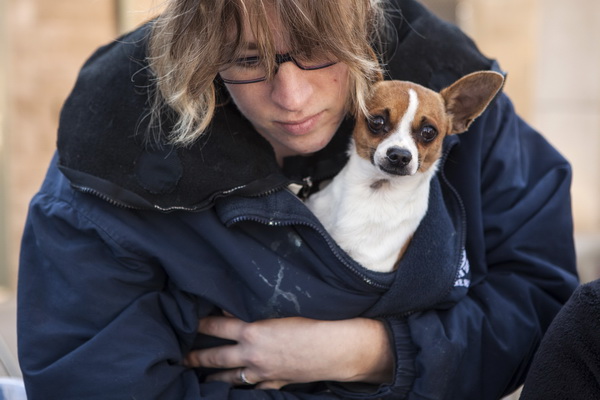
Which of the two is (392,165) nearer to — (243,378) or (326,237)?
(326,237)

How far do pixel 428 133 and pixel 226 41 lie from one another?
1.68ft

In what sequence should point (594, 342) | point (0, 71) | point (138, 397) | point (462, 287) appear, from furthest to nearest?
point (0, 71) < point (462, 287) < point (138, 397) < point (594, 342)

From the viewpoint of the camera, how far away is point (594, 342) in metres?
1.51

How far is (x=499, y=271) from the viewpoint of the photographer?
2.05 m

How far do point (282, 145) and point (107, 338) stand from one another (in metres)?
0.63

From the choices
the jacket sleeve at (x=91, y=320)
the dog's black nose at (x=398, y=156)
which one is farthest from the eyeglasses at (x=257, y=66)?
the jacket sleeve at (x=91, y=320)

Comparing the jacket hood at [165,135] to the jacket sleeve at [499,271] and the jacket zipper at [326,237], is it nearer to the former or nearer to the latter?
the jacket zipper at [326,237]

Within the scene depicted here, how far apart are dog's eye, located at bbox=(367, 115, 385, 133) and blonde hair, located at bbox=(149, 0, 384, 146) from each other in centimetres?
3

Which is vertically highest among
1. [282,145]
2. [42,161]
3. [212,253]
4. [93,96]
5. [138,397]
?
[93,96]

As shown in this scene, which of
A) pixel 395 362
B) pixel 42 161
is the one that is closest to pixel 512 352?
pixel 395 362

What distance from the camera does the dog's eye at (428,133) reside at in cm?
185

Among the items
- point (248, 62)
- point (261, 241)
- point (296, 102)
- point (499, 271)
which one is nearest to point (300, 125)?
point (296, 102)

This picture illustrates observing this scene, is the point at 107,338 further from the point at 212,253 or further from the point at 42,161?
the point at 42,161

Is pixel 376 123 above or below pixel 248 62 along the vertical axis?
Result: below
